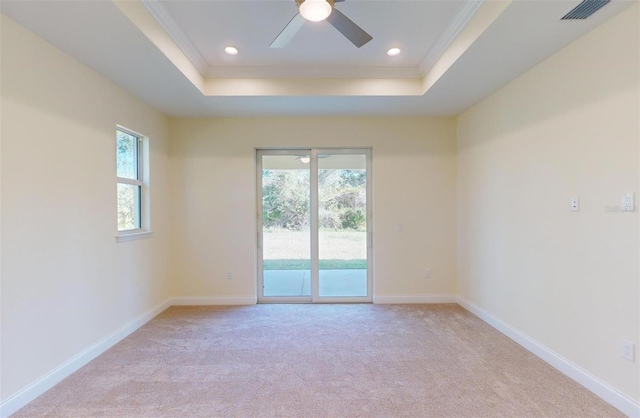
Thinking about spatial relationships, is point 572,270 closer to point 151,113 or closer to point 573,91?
point 573,91

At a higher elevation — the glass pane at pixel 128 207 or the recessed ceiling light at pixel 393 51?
the recessed ceiling light at pixel 393 51

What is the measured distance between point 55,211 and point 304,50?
2.46 metres

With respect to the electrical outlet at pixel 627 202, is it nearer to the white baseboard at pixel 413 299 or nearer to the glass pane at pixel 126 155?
the white baseboard at pixel 413 299

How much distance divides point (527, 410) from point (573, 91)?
2.26 m

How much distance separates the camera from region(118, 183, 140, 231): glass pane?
3.10m

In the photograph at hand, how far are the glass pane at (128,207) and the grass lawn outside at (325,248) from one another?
157 cm

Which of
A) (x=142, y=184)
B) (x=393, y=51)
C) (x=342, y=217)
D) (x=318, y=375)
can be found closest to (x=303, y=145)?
(x=342, y=217)

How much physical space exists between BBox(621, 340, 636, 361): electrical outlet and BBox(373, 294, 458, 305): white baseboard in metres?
2.09

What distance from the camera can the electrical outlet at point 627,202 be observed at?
5.92 feet

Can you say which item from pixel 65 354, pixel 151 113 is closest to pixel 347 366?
pixel 65 354

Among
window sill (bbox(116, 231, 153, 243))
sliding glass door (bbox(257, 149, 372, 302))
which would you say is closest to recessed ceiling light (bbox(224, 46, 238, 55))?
sliding glass door (bbox(257, 149, 372, 302))

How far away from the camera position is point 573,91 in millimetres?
2182

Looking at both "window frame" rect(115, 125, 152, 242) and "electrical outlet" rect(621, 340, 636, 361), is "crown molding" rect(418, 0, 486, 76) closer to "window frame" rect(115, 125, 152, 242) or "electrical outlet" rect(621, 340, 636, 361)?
"electrical outlet" rect(621, 340, 636, 361)

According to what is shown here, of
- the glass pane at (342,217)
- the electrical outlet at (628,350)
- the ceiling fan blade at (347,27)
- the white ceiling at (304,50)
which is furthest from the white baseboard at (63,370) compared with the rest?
the electrical outlet at (628,350)
